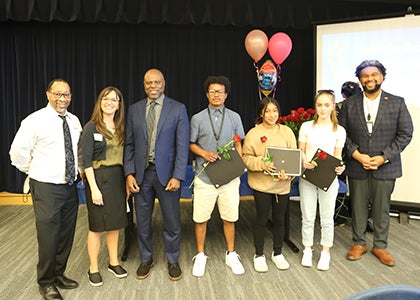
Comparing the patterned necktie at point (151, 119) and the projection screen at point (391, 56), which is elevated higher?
the projection screen at point (391, 56)

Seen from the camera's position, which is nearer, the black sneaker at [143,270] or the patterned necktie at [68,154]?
the patterned necktie at [68,154]

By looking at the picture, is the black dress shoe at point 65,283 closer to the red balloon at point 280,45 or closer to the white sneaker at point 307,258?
the white sneaker at point 307,258

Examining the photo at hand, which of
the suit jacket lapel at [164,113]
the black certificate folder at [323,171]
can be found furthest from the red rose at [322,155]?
the suit jacket lapel at [164,113]

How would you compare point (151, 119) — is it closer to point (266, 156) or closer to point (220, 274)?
point (266, 156)

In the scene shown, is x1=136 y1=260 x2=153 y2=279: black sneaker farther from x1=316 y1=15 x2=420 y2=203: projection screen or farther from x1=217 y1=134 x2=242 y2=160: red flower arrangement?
x1=316 y1=15 x2=420 y2=203: projection screen

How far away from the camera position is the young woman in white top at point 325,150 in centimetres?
283

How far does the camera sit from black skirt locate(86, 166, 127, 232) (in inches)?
102

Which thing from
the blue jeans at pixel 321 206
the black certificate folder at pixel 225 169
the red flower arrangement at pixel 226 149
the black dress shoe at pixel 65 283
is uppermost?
the red flower arrangement at pixel 226 149

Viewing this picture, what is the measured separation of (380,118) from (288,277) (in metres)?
1.48

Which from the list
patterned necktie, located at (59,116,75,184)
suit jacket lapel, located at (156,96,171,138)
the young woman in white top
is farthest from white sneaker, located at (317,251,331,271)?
patterned necktie, located at (59,116,75,184)

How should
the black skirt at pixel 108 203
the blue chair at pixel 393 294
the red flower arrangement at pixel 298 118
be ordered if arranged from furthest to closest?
the red flower arrangement at pixel 298 118, the black skirt at pixel 108 203, the blue chair at pixel 393 294

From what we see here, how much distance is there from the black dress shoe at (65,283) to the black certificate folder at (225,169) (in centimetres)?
127

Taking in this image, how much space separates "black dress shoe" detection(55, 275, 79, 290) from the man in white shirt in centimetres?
13

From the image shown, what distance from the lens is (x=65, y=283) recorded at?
2.66 meters
